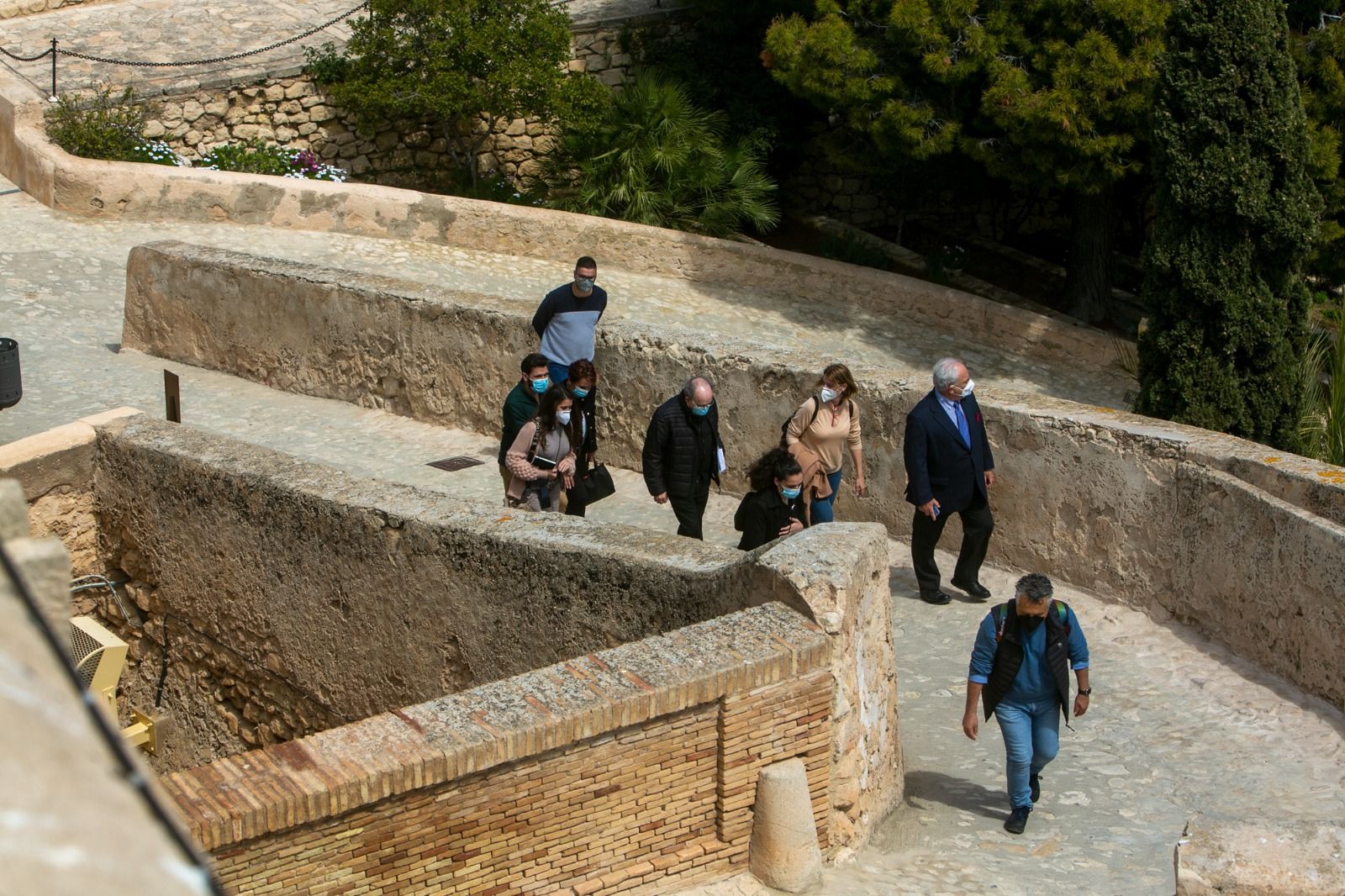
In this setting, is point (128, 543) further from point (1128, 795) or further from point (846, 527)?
point (1128, 795)

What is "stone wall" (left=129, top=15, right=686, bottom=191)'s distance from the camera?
1856 cm

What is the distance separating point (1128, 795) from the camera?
688 cm

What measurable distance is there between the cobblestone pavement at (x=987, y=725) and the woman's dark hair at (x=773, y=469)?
43.2 inches

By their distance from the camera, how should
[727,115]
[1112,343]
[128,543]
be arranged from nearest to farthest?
[128,543] → [1112,343] → [727,115]

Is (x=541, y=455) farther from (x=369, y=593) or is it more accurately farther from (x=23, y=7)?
(x=23, y=7)

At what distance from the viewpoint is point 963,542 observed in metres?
8.80

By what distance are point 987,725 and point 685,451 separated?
215 centimetres

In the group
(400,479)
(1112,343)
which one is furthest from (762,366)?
(1112,343)

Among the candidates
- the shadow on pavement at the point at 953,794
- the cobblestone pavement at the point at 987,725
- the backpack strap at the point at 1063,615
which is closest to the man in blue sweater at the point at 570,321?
the cobblestone pavement at the point at 987,725

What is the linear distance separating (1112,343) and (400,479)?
8.58 m

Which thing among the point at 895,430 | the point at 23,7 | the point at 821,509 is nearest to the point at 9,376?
the point at 821,509

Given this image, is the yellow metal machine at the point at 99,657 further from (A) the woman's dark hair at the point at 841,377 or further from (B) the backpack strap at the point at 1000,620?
(B) the backpack strap at the point at 1000,620

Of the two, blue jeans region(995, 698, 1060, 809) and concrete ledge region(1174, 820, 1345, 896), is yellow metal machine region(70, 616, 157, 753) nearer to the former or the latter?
blue jeans region(995, 698, 1060, 809)

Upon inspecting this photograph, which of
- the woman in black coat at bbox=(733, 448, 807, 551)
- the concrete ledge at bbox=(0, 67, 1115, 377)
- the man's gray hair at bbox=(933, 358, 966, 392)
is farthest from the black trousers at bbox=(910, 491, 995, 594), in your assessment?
the concrete ledge at bbox=(0, 67, 1115, 377)
